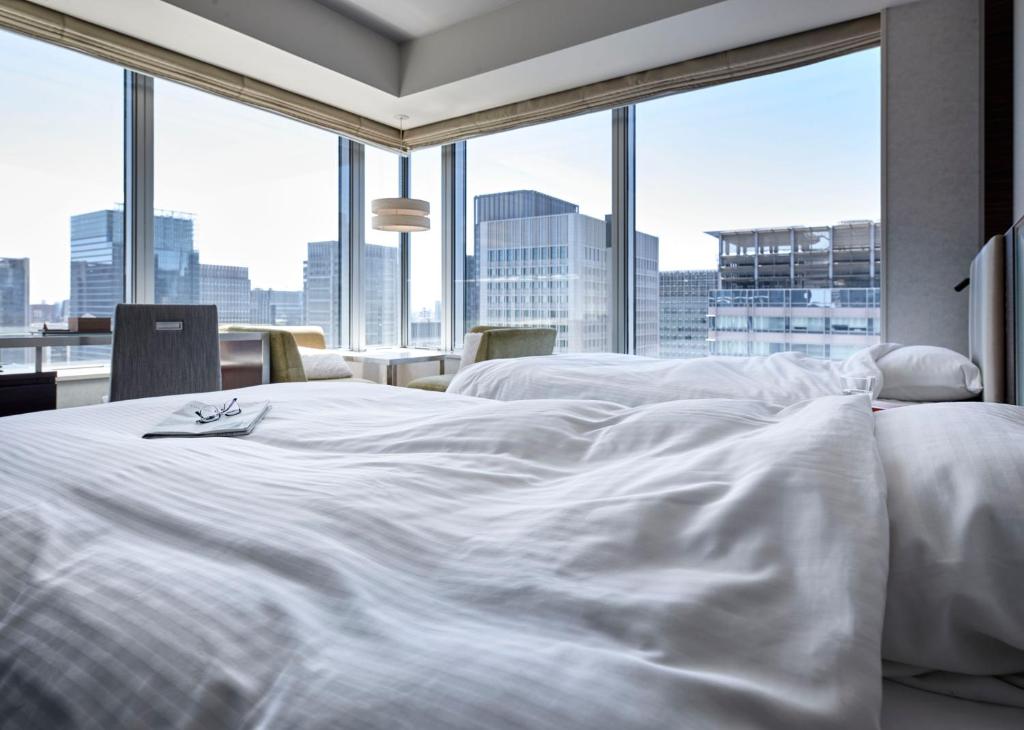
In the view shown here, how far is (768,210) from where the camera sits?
3.97m

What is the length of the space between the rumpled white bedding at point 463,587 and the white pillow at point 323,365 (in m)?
3.35

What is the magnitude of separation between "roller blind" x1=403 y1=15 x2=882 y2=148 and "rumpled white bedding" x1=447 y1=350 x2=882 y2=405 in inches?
79.9

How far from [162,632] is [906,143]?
12.5 ft

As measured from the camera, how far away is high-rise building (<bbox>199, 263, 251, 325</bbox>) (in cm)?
443

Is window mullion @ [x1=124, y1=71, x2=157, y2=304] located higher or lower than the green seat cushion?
higher

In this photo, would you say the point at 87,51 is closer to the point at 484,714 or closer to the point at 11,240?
the point at 11,240

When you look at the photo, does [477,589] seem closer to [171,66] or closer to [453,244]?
[171,66]

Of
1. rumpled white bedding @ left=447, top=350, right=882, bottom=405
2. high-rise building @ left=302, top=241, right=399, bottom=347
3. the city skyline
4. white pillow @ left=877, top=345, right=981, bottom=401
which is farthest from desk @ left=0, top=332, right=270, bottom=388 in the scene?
white pillow @ left=877, top=345, right=981, bottom=401

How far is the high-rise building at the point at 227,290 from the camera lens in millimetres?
4430

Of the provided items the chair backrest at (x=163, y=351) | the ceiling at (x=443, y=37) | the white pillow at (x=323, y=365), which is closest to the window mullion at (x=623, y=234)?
the ceiling at (x=443, y=37)

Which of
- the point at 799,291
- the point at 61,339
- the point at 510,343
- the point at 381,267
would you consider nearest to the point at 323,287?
the point at 381,267

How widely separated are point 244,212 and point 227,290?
0.60 meters

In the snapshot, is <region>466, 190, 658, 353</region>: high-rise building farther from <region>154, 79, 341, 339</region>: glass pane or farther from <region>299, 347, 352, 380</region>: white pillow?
<region>299, 347, 352, 380</region>: white pillow

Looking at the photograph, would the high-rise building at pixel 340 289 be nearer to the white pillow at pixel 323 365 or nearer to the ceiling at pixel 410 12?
the white pillow at pixel 323 365
